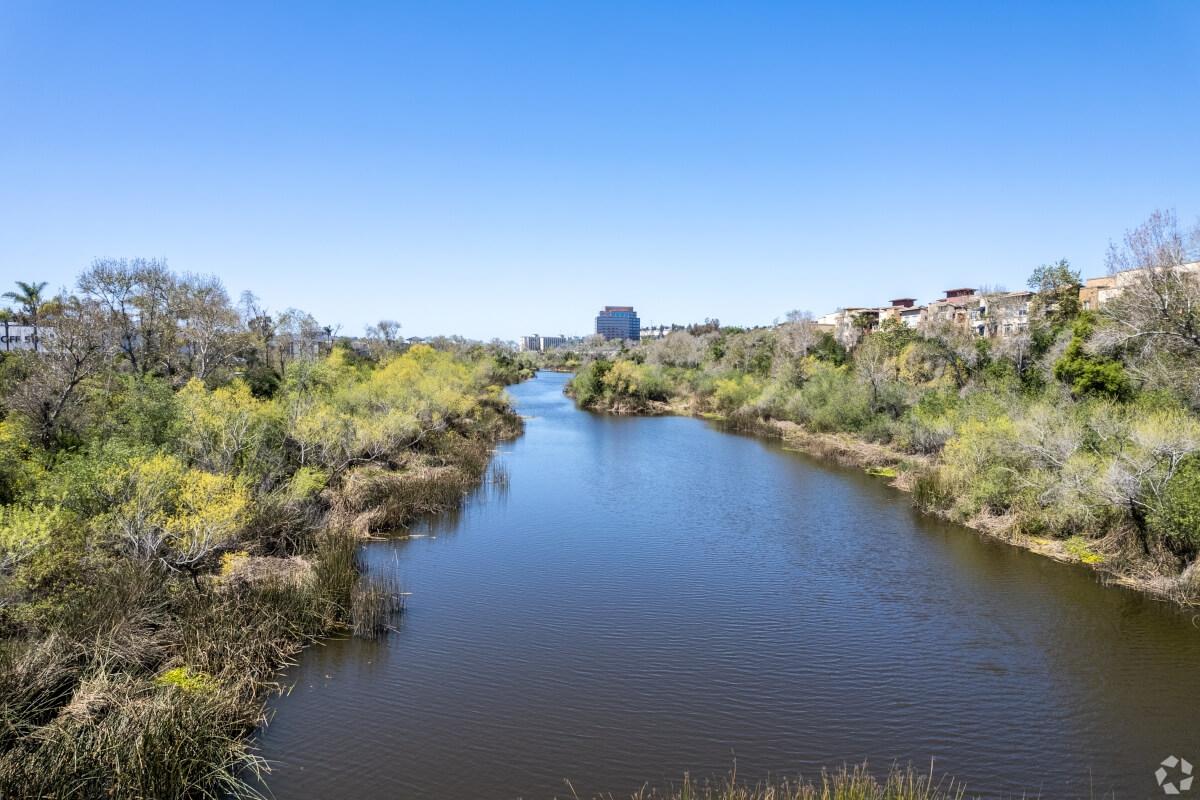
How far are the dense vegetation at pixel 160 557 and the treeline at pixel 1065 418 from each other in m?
18.8

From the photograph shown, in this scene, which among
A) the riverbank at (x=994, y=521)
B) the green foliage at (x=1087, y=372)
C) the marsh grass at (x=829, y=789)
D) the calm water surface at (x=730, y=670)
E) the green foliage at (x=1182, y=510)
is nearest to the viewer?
the marsh grass at (x=829, y=789)

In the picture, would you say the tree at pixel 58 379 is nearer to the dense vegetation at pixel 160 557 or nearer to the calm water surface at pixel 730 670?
the dense vegetation at pixel 160 557

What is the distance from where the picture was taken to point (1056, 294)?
37.5m

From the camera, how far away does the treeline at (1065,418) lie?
17234mm

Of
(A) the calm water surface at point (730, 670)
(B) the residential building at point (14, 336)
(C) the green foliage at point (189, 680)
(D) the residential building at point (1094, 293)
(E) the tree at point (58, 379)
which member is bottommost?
(A) the calm water surface at point (730, 670)

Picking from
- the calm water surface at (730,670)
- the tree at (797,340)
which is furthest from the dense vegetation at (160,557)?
the tree at (797,340)

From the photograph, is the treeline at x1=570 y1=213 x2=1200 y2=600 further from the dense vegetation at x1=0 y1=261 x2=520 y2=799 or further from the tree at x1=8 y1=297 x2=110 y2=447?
the tree at x1=8 y1=297 x2=110 y2=447

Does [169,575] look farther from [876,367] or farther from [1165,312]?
[876,367]

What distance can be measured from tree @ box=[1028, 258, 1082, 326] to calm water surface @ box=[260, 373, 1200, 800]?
68.6ft

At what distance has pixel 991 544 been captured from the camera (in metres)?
21.5

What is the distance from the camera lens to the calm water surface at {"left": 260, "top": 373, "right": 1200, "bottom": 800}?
10219 millimetres

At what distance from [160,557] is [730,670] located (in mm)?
11620

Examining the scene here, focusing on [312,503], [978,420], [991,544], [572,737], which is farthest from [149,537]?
[978,420]

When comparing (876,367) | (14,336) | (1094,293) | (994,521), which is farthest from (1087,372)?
(14,336)
